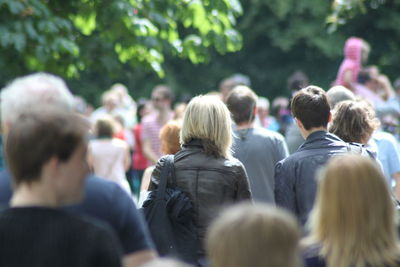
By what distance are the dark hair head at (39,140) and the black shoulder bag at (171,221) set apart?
105 inches

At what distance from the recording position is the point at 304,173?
5.52 metres

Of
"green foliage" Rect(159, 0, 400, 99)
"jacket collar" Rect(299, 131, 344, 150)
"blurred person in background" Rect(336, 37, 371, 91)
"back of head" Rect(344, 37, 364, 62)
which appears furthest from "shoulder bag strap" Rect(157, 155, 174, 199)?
"green foliage" Rect(159, 0, 400, 99)

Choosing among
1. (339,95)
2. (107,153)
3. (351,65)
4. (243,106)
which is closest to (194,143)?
(243,106)

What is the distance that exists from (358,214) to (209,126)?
2353 millimetres

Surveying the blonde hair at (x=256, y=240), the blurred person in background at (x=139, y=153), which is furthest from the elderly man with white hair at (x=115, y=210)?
the blurred person in background at (x=139, y=153)

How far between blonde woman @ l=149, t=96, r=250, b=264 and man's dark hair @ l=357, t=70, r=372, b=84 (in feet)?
15.9

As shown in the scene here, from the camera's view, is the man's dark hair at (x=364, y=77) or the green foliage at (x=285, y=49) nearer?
the man's dark hair at (x=364, y=77)

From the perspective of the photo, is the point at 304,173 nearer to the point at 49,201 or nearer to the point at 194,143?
the point at 194,143

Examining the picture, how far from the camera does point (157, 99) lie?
488 inches

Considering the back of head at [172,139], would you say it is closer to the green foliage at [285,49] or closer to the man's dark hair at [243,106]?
the man's dark hair at [243,106]

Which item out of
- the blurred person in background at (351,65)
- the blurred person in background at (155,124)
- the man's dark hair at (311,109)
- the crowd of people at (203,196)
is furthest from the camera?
the blurred person in background at (155,124)

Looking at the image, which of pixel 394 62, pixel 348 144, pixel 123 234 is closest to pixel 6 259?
pixel 123 234

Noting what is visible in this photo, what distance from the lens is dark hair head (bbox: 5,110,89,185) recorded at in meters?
2.99

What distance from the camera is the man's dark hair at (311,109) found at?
229 inches
